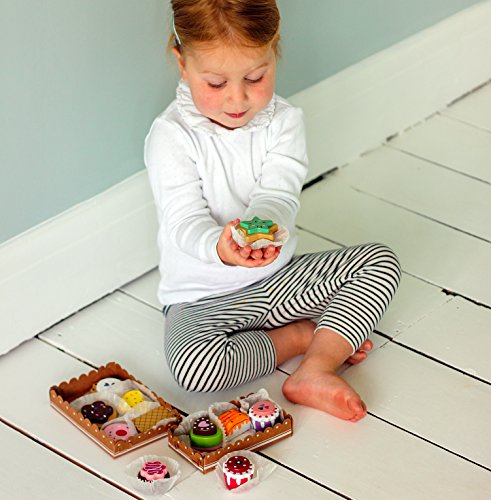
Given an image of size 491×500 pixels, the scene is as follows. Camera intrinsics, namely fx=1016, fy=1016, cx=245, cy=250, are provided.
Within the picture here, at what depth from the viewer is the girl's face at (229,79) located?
4.32ft

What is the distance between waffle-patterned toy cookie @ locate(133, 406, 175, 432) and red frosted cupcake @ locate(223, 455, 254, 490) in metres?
0.13

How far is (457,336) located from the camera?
1540 mm

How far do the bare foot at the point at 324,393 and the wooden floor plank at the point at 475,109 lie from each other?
3.09 feet

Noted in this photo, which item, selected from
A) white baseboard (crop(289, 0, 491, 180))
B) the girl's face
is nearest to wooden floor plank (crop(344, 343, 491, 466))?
the girl's face

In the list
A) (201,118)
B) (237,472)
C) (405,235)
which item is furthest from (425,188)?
(237,472)

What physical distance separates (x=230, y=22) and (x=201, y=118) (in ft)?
0.58

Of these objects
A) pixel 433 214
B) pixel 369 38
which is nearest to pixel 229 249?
pixel 433 214

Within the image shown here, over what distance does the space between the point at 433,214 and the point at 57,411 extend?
807 millimetres

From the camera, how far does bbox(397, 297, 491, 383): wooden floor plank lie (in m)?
1.49

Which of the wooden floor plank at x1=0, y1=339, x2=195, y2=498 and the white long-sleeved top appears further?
the white long-sleeved top

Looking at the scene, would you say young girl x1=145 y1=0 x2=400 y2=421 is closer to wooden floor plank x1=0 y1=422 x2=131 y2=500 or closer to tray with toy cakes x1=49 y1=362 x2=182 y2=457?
tray with toy cakes x1=49 y1=362 x2=182 y2=457

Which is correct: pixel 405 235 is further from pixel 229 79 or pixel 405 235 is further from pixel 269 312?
pixel 229 79

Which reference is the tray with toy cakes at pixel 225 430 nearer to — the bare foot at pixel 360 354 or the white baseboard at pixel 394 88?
the bare foot at pixel 360 354

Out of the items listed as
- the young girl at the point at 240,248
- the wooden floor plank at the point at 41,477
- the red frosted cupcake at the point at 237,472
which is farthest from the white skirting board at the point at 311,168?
the red frosted cupcake at the point at 237,472
